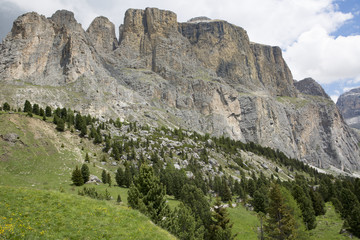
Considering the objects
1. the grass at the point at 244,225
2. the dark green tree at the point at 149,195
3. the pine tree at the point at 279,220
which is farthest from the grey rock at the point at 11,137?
the pine tree at the point at 279,220

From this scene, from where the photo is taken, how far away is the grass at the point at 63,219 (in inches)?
650

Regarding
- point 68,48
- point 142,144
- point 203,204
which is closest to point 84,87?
point 68,48

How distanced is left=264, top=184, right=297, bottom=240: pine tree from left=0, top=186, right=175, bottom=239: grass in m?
26.0

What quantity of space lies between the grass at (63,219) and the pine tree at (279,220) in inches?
1025

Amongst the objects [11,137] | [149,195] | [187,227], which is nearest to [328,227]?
[187,227]

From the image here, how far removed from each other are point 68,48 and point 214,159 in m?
147

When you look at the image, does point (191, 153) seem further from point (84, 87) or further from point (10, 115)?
point (84, 87)

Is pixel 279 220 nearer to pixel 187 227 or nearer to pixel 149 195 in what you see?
pixel 187 227

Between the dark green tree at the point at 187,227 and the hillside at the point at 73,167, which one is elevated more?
the hillside at the point at 73,167

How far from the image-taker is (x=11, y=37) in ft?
602

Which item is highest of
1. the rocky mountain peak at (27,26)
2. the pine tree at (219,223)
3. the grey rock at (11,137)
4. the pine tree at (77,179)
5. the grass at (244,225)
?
the rocky mountain peak at (27,26)

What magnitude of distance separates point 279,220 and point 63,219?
112 feet

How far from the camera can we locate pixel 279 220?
38.9 meters

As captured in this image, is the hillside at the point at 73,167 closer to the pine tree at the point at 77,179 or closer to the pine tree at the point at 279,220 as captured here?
the pine tree at the point at 77,179
